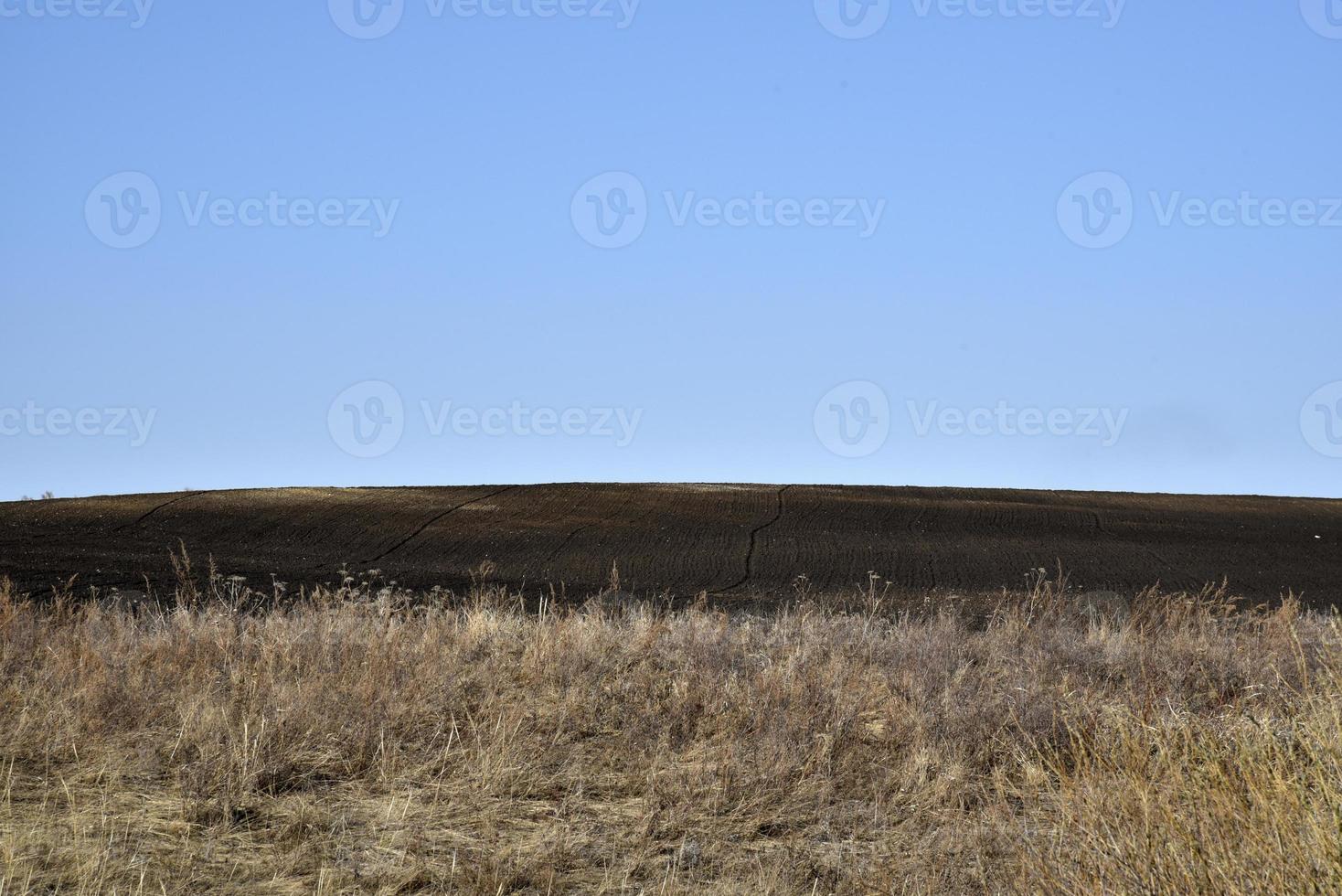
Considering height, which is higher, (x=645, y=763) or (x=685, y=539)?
(x=685, y=539)

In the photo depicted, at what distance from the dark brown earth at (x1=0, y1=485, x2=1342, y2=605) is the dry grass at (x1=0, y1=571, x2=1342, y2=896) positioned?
9.21m

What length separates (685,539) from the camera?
98.9 feet

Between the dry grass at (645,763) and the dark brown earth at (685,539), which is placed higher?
the dark brown earth at (685,539)

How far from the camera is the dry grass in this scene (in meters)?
4.71

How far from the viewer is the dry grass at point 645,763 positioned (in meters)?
4.71

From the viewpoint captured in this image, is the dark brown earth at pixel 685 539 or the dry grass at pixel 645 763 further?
the dark brown earth at pixel 685 539

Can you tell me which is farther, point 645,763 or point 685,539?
point 685,539

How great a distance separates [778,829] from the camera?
6.23m

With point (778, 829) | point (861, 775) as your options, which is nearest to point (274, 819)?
point (778, 829)

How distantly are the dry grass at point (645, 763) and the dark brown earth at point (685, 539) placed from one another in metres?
9.21

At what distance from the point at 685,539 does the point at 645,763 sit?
75.0 feet

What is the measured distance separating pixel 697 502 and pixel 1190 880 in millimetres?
33868

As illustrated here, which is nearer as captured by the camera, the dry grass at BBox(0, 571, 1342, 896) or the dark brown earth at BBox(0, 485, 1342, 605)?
the dry grass at BBox(0, 571, 1342, 896)

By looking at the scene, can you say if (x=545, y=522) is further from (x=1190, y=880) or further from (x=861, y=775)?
(x=1190, y=880)
